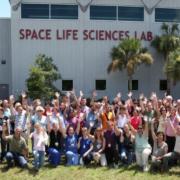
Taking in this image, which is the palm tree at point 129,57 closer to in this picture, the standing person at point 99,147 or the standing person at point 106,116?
the standing person at point 106,116

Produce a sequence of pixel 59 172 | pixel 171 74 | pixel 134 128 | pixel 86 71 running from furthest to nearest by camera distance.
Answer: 1. pixel 86 71
2. pixel 171 74
3. pixel 134 128
4. pixel 59 172

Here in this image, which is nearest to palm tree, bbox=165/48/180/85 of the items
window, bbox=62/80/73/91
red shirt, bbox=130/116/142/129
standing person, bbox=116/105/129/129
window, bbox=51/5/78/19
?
window, bbox=62/80/73/91

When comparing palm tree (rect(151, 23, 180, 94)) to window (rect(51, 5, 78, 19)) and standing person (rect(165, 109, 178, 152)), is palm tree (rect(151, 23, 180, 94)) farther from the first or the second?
standing person (rect(165, 109, 178, 152))

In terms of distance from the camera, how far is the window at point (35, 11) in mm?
41047

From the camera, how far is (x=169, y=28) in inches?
1661

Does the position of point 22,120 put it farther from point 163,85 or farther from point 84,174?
point 163,85

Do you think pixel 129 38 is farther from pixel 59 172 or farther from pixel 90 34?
pixel 59 172

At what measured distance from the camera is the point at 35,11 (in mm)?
41250

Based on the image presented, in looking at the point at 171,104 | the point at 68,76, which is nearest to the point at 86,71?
the point at 68,76

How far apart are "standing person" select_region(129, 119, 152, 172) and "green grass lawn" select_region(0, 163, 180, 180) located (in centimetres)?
27

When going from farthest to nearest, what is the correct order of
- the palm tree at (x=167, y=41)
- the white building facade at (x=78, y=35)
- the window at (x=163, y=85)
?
the window at (x=163, y=85), the palm tree at (x=167, y=41), the white building facade at (x=78, y=35)

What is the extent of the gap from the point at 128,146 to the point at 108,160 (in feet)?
2.29

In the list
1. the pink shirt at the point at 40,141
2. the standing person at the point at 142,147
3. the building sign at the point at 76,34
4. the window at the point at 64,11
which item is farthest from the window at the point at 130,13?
the pink shirt at the point at 40,141

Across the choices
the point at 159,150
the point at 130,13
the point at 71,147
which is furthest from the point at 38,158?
the point at 130,13
